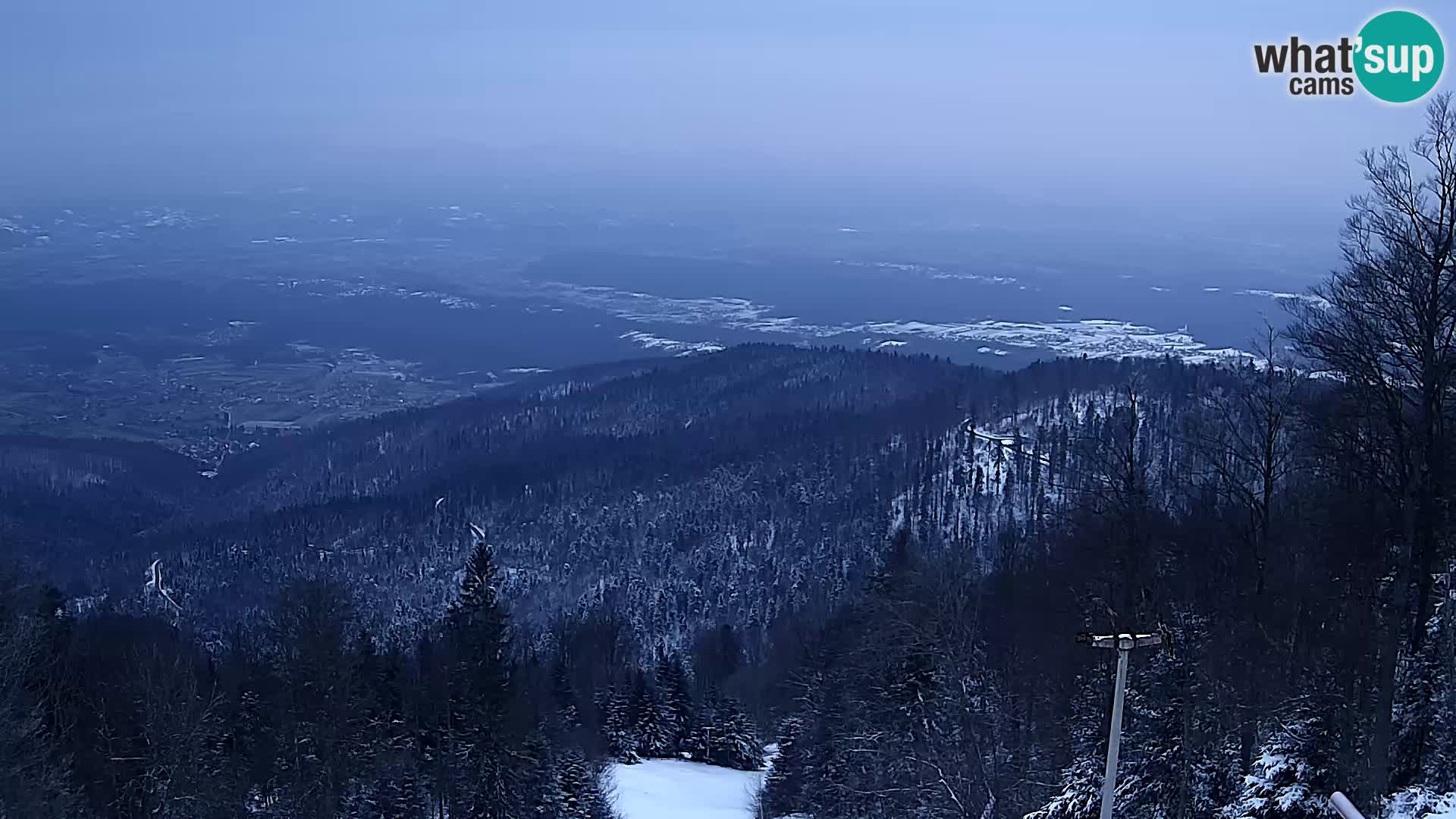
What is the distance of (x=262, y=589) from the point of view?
83938 mm

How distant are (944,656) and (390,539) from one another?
88.2 metres

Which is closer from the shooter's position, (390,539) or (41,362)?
(390,539)

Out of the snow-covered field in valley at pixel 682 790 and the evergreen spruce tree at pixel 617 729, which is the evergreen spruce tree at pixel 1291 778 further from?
the evergreen spruce tree at pixel 617 729

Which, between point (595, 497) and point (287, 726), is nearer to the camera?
point (287, 726)

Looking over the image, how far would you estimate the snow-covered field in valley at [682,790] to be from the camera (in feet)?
100

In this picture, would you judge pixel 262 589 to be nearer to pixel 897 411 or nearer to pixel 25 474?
pixel 25 474

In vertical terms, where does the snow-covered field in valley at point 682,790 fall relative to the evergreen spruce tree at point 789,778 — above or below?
below

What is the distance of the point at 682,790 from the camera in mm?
34125

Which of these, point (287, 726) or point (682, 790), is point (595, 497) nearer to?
point (682, 790)

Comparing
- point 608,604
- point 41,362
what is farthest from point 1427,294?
point 41,362

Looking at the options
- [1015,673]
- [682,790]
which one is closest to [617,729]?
[682,790]

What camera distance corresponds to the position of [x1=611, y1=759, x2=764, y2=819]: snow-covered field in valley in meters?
30.5

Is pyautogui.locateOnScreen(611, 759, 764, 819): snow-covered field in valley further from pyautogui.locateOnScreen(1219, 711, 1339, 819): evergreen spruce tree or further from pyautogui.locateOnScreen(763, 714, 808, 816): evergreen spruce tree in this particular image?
pyautogui.locateOnScreen(1219, 711, 1339, 819): evergreen spruce tree

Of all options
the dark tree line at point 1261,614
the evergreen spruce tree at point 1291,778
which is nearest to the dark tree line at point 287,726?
the dark tree line at point 1261,614
